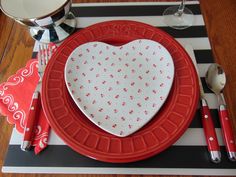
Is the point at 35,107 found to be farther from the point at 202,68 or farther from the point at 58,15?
the point at 202,68

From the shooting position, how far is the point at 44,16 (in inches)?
20.5

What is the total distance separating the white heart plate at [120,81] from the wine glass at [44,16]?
11cm

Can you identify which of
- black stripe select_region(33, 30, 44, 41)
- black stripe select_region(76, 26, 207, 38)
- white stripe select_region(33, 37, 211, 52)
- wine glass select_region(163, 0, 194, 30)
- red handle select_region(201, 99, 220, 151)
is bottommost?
red handle select_region(201, 99, 220, 151)

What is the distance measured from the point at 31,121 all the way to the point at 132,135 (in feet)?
0.67

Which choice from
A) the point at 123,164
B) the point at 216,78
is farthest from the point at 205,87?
the point at 123,164

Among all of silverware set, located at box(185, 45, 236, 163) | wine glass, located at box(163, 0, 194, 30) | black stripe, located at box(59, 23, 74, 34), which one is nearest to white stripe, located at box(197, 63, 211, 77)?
silverware set, located at box(185, 45, 236, 163)

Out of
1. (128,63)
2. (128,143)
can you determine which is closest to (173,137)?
(128,143)

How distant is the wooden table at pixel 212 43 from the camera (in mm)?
539

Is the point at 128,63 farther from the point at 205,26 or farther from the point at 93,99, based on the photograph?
the point at 205,26

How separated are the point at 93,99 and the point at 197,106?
211 mm

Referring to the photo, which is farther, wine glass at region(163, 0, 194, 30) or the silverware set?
wine glass at region(163, 0, 194, 30)

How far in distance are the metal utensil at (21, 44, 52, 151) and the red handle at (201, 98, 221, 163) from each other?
0.34 meters

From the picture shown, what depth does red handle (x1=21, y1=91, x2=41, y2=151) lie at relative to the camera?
46 centimetres

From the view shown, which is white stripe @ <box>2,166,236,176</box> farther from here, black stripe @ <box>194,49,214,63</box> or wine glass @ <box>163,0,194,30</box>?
wine glass @ <box>163,0,194,30</box>
